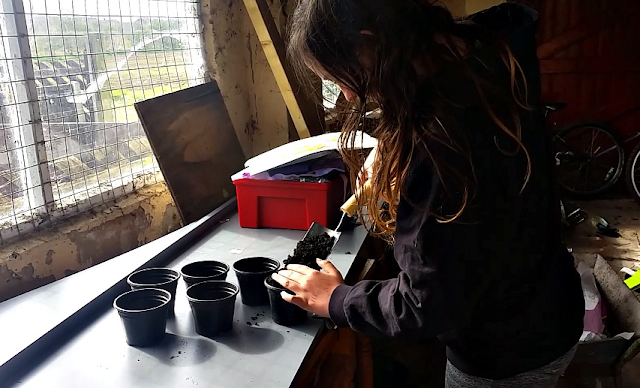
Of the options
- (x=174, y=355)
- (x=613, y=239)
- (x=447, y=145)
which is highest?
(x=447, y=145)

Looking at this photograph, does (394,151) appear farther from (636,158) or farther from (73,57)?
(636,158)

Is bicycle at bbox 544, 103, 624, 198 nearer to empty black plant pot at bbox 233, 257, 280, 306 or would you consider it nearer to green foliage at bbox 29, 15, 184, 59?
green foliage at bbox 29, 15, 184, 59

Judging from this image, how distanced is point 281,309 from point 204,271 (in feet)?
0.69

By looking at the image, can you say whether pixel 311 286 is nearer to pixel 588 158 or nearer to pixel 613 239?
pixel 613 239

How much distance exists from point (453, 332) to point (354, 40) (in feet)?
1.62

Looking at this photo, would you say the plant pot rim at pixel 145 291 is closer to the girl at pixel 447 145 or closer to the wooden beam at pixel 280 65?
the girl at pixel 447 145

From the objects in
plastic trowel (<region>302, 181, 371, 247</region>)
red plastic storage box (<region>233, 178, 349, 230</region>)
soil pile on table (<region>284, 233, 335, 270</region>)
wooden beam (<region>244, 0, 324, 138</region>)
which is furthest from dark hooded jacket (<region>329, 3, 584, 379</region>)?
wooden beam (<region>244, 0, 324, 138</region>)

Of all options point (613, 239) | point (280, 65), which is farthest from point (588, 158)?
point (280, 65)

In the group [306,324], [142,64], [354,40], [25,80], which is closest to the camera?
[354,40]

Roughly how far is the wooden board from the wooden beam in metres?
0.21

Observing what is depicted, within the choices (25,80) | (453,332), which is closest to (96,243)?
(25,80)

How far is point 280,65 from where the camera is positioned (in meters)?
1.85

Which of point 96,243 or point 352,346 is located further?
point 96,243

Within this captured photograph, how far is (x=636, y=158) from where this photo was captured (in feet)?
13.0
